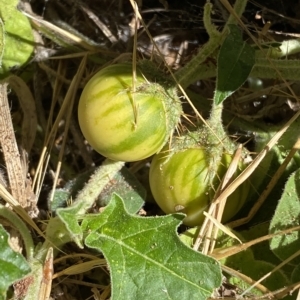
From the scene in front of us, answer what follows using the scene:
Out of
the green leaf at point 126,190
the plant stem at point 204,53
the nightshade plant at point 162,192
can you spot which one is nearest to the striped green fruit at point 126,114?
the nightshade plant at point 162,192

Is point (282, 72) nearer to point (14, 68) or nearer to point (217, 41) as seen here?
point (217, 41)

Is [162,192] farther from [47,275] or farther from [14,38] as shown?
[14,38]

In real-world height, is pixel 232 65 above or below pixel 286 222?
above

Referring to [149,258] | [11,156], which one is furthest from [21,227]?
[149,258]

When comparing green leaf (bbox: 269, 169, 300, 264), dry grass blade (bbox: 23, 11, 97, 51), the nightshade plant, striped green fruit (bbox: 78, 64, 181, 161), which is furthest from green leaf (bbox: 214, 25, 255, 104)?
dry grass blade (bbox: 23, 11, 97, 51)

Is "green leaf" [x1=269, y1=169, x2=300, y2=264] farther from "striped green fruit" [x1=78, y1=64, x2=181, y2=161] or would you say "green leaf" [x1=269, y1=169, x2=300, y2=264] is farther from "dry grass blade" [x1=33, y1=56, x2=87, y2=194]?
"dry grass blade" [x1=33, y1=56, x2=87, y2=194]

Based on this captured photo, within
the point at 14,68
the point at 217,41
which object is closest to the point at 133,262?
the point at 217,41
